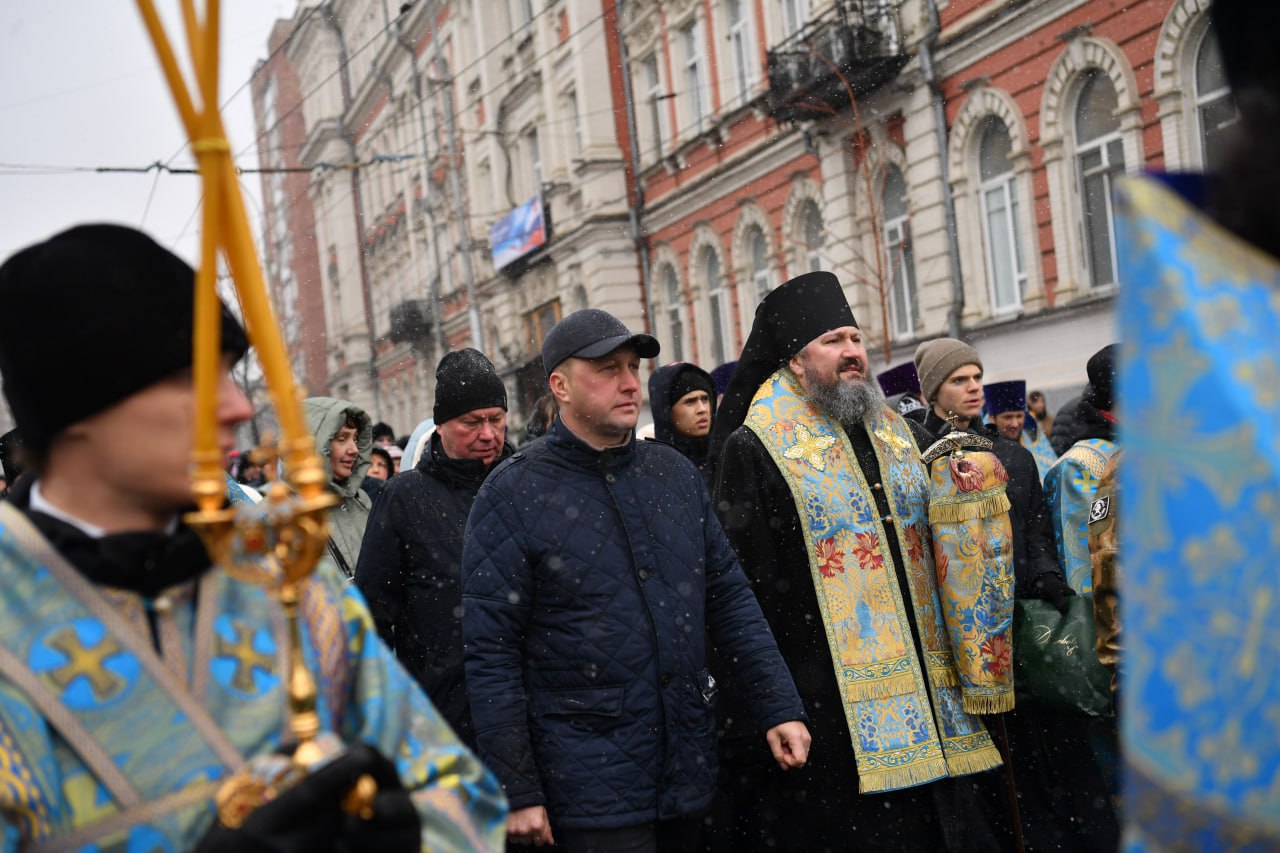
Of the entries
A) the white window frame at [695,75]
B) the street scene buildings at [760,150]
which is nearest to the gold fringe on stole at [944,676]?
the street scene buildings at [760,150]

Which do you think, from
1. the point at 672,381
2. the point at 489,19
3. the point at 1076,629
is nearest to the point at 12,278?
the point at 1076,629

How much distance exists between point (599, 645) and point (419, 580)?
1.18m

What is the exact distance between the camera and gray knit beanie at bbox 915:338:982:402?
6.23m

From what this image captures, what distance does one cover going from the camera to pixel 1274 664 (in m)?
1.24

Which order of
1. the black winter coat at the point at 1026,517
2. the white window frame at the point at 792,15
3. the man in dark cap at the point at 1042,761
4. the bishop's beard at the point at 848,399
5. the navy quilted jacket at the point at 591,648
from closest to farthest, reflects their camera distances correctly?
the navy quilted jacket at the point at 591,648 < the bishop's beard at the point at 848,399 < the black winter coat at the point at 1026,517 < the man in dark cap at the point at 1042,761 < the white window frame at the point at 792,15

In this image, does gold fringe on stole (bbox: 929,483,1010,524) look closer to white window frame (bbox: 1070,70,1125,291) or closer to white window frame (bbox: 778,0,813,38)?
white window frame (bbox: 1070,70,1125,291)

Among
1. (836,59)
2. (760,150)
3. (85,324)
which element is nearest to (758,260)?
(760,150)

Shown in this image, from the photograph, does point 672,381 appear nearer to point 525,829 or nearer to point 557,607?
point 557,607

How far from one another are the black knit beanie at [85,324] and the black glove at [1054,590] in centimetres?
387

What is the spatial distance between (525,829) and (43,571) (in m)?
2.04

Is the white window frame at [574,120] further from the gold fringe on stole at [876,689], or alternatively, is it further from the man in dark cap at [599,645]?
the man in dark cap at [599,645]

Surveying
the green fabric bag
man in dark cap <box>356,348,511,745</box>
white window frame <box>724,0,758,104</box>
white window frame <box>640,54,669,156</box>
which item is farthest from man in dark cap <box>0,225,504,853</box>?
white window frame <box>640,54,669,156</box>

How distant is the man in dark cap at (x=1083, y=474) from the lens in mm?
5223

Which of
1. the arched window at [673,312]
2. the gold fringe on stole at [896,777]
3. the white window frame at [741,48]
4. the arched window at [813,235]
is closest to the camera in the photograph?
the gold fringe on stole at [896,777]
